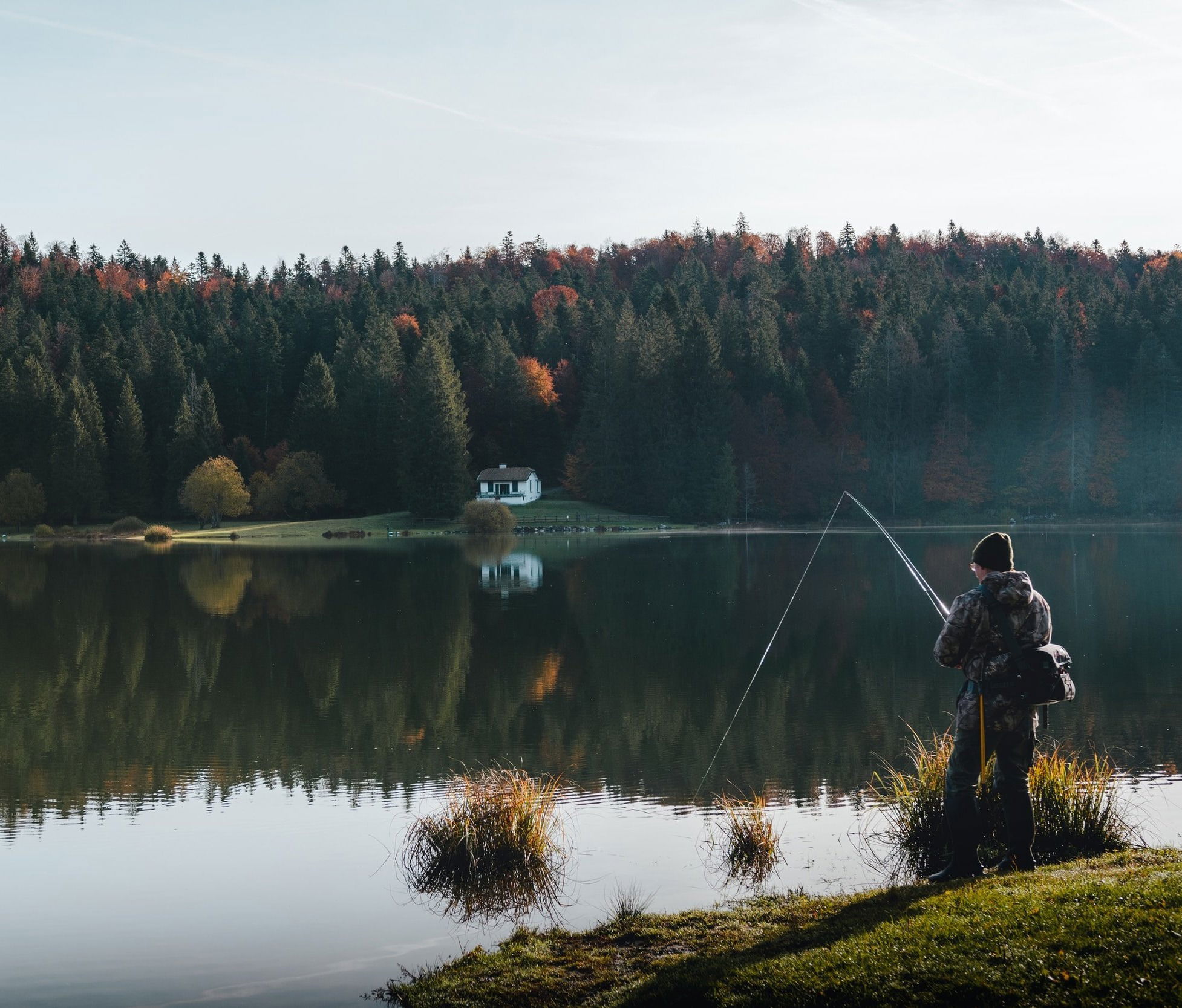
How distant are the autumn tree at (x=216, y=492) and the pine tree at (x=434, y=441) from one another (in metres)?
10.6

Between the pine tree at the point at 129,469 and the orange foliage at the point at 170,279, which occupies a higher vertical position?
the orange foliage at the point at 170,279

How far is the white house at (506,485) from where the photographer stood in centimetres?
8925

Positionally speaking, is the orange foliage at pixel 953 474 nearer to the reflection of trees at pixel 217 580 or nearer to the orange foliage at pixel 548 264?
the reflection of trees at pixel 217 580

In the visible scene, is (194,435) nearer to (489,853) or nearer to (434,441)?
(434,441)

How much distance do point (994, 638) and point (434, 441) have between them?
245ft

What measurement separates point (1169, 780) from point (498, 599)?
22367 millimetres

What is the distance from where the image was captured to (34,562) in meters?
50.9

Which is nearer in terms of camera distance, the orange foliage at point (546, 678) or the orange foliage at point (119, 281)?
the orange foliage at point (546, 678)

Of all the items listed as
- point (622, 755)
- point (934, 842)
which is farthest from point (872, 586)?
point (934, 842)

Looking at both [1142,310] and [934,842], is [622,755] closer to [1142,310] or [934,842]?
[934,842]

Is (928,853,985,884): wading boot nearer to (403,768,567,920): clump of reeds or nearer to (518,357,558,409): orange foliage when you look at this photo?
(403,768,567,920): clump of reeds

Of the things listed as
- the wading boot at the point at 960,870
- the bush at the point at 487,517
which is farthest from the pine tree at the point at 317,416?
the wading boot at the point at 960,870

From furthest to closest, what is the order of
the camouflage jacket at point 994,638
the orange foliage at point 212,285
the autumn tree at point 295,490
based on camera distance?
the orange foliage at point 212,285
the autumn tree at point 295,490
the camouflage jacket at point 994,638

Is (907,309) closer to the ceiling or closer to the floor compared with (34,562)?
closer to the ceiling
